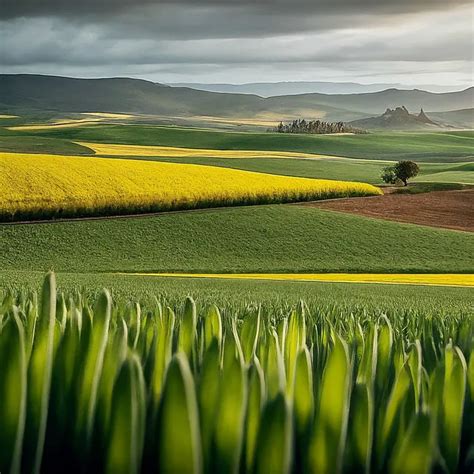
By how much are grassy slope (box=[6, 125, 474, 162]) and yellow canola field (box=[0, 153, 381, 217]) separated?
2682 inches

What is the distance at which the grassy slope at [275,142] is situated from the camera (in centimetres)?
12838

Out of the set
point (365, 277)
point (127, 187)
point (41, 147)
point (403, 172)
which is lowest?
point (365, 277)

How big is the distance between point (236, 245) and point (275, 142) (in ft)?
289

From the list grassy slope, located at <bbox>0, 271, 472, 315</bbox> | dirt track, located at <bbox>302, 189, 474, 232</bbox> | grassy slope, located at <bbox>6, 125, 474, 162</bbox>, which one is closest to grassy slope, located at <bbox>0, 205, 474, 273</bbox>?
dirt track, located at <bbox>302, 189, 474, 232</bbox>

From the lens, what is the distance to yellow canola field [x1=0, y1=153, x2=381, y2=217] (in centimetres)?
4612

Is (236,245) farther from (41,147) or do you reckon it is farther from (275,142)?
(275,142)

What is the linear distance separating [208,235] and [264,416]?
43344 millimetres

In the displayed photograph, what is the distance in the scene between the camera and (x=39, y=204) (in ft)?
149

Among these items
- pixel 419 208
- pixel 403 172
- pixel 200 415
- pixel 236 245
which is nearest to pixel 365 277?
pixel 236 245

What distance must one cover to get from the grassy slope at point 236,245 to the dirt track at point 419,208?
12.9 ft

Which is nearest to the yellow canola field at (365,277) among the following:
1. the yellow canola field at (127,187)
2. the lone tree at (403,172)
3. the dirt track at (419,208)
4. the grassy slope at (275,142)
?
the yellow canola field at (127,187)

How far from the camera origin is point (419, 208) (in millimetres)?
55062

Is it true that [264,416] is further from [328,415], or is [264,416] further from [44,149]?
[44,149]

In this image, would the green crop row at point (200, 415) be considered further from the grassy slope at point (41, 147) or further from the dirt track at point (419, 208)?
the grassy slope at point (41, 147)
